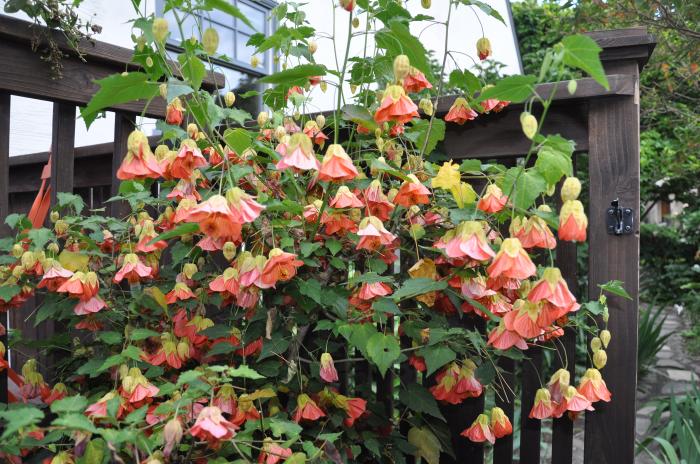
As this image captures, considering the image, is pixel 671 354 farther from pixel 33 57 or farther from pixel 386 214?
pixel 33 57

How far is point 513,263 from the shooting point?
87 cm

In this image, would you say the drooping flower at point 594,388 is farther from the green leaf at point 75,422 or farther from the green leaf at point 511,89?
the green leaf at point 75,422

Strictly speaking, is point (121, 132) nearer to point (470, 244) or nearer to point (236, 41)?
point (470, 244)

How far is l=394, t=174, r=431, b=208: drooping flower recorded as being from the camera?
1.06m

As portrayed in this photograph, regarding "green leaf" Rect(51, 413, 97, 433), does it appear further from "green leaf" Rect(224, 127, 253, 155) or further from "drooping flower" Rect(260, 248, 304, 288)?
"green leaf" Rect(224, 127, 253, 155)

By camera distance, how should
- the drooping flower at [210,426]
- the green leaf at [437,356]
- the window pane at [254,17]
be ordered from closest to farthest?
the drooping flower at [210,426], the green leaf at [437,356], the window pane at [254,17]

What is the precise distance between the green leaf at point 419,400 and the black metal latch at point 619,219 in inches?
21.7

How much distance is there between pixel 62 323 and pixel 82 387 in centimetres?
22

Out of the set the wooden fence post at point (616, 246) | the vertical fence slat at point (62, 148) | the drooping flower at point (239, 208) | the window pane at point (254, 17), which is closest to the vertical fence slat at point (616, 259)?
the wooden fence post at point (616, 246)

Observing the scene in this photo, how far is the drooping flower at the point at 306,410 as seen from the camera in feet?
3.83

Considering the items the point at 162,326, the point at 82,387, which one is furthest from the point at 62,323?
the point at 162,326

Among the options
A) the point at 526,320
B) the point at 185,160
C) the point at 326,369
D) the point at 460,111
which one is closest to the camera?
the point at 526,320

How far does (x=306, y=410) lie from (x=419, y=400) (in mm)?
293

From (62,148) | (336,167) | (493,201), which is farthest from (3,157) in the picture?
(493,201)
